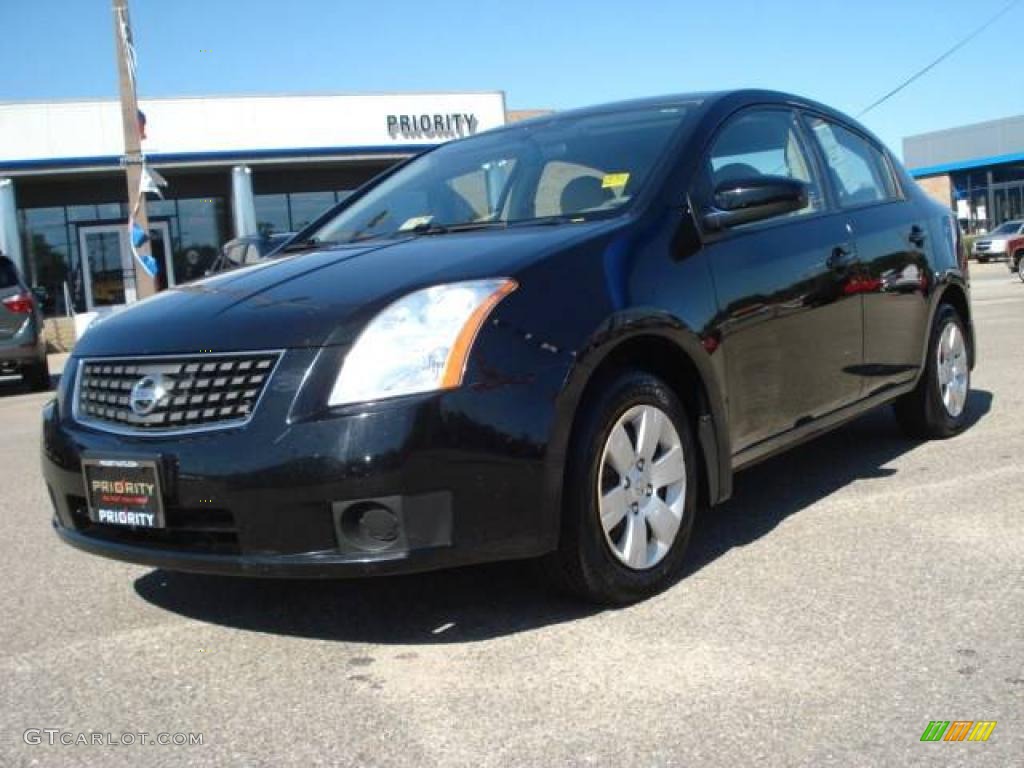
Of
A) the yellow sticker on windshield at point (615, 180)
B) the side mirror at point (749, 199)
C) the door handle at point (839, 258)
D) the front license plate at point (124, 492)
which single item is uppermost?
the yellow sticker on windshield at point (615, 180)

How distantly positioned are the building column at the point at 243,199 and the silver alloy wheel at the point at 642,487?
23949mm

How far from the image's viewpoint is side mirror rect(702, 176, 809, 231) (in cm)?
383

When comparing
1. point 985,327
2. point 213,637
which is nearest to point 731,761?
point 213,637

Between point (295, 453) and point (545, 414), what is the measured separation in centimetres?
70

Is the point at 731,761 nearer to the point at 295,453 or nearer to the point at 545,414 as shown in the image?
the point at 545,414

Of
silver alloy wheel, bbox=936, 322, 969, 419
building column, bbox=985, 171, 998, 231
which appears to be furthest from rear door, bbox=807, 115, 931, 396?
building column, bbox=985, 171, 998, 231

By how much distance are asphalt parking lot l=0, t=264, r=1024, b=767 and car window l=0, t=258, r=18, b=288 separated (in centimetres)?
890

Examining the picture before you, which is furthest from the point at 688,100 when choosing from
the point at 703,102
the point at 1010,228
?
the point at 1010,228

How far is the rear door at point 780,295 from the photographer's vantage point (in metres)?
3.88

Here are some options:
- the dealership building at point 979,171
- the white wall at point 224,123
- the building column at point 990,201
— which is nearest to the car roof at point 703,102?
the white wall at point 224,123

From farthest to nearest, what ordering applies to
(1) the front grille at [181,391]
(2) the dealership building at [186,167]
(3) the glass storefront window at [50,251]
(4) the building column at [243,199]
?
(3) the glass storefront window at [50,251] → (4) the building column at [243,199] → (2) the dealership building at [186,167] → (1) the front grille at [181,391]

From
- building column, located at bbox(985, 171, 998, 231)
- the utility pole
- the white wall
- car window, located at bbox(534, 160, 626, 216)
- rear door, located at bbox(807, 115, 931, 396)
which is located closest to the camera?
car window, located at bbox(534, 160, 626, 216)

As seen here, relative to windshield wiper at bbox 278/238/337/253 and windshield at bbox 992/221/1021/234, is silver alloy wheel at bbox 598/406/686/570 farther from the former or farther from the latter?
windshield at bbox 992/221/1021/234

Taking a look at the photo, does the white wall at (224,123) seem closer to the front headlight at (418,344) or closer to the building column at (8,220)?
the building column at (8,220)
